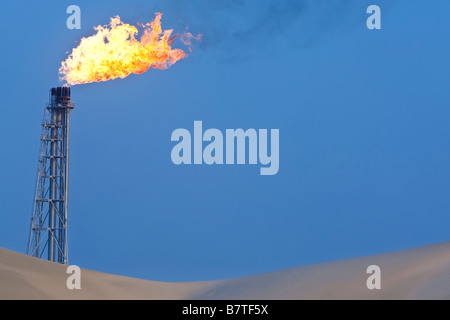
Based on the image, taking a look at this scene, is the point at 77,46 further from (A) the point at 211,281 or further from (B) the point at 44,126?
→ (A) the point at 211,281

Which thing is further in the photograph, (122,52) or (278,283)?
(122,52)

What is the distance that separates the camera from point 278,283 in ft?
71.5

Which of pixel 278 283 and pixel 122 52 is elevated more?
pixel 122 52

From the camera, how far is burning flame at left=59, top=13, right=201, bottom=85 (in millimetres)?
31062

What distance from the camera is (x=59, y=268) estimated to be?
22.3 metres

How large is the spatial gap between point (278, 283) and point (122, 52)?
1427 cm

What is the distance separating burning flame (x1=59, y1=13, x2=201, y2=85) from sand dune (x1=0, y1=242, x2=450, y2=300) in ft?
36.4

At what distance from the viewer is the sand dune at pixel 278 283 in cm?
1847

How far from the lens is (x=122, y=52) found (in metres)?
31.2

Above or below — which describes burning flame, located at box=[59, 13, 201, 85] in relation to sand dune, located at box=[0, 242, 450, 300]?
above
